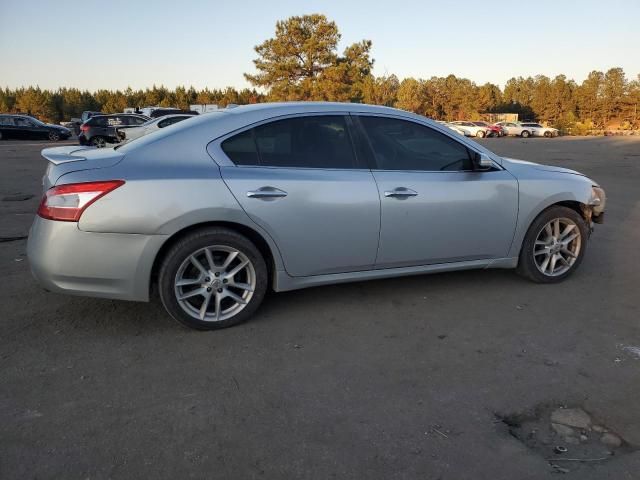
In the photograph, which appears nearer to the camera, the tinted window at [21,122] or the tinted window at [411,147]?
the tinted window at [411,147]

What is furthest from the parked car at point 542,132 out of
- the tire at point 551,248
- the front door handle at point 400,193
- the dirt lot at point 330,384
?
the front door handle at point 400,193

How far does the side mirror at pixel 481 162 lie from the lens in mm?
4281

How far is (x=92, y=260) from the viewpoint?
3334 millimetres

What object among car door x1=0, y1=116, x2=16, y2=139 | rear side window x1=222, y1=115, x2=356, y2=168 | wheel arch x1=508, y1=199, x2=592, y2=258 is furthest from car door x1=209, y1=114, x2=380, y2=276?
car door x1=0, y1=116, x2=16, y2=139

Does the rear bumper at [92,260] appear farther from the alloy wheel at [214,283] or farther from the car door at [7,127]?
the car door at [7,127]

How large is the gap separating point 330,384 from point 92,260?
5.58 ft

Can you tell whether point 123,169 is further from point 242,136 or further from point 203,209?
point 242,136

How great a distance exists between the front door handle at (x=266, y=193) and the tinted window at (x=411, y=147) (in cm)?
86

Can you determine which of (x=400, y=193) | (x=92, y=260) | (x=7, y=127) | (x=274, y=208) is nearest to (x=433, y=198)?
(x=400, y=193)

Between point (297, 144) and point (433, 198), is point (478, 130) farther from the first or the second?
point (297, 144)

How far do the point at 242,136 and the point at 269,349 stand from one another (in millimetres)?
1507

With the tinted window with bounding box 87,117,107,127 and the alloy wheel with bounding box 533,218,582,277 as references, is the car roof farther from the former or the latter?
the tinted window with bounding box 87,117,107,127

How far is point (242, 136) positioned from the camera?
3736 millimetres

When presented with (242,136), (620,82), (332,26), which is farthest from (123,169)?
(620,82)
